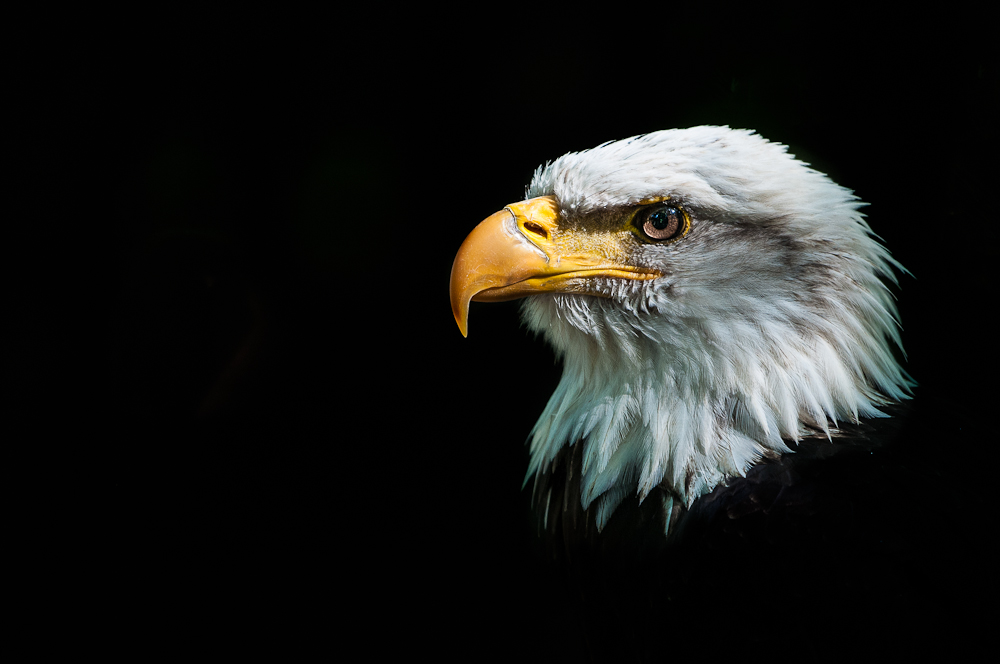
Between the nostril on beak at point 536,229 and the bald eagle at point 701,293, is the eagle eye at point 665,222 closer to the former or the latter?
the bald eagle at point 701,293

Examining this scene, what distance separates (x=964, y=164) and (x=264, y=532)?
254 cm

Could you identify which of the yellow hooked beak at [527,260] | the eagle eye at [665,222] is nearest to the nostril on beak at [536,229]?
the yellow hooked beak at [527,260]

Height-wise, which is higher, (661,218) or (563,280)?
(661,218)

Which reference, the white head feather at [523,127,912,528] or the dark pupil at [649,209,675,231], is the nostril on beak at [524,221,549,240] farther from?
the dark pupil at [649,209,675,231]

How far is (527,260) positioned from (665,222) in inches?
11.1

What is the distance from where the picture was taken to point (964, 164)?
1.81 meters

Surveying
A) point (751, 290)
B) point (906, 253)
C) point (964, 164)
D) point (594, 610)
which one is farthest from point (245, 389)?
point (964, 164)

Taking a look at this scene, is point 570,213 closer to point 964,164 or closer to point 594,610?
point 594,610

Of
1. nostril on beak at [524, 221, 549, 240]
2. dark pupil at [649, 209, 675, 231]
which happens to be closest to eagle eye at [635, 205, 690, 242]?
dark pupil at [649, 209, 675, 231]

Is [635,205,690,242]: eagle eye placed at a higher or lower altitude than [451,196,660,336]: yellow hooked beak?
higher

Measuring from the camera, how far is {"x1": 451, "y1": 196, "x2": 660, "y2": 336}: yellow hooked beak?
126cm

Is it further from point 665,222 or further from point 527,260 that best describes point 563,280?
point 665,222

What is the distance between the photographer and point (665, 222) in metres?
1.26

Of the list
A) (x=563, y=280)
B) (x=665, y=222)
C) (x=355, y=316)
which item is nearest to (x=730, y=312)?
(x=665, y=222)
